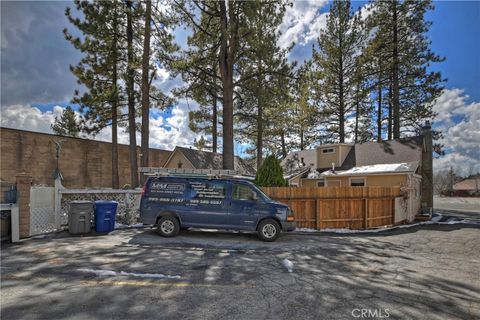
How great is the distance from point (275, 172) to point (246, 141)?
17537mm

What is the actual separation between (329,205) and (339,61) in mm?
18780

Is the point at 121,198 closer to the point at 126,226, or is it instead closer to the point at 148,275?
the point at 126,226

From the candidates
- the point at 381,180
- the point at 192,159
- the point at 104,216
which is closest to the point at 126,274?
the point at 104,216

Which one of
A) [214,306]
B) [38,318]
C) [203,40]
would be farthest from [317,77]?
[38,318]

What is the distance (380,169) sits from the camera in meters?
19.9

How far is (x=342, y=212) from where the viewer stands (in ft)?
44.7

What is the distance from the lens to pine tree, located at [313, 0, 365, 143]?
27.1m

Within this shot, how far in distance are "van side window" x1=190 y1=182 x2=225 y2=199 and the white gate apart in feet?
16.2

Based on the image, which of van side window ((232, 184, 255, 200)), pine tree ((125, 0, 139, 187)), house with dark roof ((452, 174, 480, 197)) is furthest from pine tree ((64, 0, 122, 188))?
house with dark roof ((452, 174, 480, 197))

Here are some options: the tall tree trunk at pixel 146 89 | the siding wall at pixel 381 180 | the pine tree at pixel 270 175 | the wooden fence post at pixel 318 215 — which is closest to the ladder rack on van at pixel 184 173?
the pine tree at pixel 270 175

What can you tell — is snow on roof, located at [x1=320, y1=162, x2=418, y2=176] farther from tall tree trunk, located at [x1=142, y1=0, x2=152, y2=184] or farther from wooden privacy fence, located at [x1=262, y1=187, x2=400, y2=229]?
tall tree trunk, located at [x1=142, y1=0, x2=152, y2=184]

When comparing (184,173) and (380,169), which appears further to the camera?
(380,169)

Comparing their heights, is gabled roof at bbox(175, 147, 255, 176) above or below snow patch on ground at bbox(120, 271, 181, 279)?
above

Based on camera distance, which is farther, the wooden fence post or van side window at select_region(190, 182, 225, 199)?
the wooden fence post
